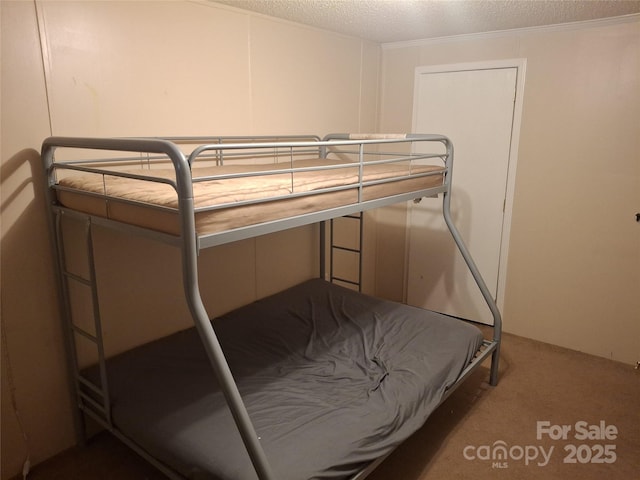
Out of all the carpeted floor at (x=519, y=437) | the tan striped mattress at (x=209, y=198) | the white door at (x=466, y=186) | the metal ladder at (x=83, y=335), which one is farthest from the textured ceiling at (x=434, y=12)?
the carpeted floor at (x=519, y=437)

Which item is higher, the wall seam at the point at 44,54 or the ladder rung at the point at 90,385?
the wall seam at the point at 44,54

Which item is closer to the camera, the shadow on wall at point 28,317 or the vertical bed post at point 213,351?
the vertical bed post at point 213,351

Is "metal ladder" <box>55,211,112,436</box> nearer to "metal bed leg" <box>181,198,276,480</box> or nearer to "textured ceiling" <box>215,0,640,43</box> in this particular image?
"metal bed leg" <box>181,198,276,480</box>

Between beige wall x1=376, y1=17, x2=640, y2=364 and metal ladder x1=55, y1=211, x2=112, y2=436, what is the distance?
9.05ft

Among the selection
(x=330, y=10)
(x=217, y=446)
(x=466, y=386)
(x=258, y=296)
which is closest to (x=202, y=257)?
(x=258, y=296)

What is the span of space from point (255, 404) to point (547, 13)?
265 cm

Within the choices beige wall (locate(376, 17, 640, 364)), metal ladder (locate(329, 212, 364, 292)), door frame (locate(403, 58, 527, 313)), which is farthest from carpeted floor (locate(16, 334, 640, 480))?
metal ladder (locate(329, 212, 364, 292))

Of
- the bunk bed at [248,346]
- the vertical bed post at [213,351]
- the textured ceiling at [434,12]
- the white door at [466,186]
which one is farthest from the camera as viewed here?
the white door at [466,186]

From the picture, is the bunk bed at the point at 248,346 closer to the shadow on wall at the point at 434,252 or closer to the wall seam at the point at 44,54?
the wall seam at the point at 44,54

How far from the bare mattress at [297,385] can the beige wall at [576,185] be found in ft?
3.15

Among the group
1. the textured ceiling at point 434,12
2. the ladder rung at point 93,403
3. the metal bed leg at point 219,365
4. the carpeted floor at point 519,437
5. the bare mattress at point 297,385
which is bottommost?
the carpeted floor at point 519,437

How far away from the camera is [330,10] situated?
256 centimetres

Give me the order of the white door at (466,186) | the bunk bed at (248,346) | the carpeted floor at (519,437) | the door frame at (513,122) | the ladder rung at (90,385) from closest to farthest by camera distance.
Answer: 1. the bunk bed at (248,346)
2. the ladder rung at (90,385)
3. the carpeted floor at (519,437)
4. the door frame at (513,122)
5. the white door at (466,186)

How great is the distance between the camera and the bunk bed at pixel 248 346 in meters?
1.49
